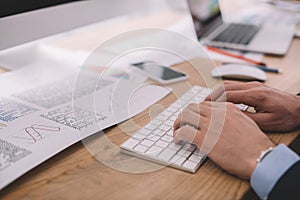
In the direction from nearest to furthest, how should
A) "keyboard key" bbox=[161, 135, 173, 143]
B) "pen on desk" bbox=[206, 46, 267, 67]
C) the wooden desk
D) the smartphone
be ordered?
the wooden desk → "keyboard key" bbox=[161, 135, 173, 143] → the smartphone → "pen on desk" bbox=[206, 46, 267, 67]

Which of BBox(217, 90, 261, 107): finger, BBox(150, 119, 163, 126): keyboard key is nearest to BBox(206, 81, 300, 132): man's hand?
BBox(217, 90, 261, 107): finger

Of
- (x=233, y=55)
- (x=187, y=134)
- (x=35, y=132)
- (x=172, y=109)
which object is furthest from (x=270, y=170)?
(x=233, y=55)

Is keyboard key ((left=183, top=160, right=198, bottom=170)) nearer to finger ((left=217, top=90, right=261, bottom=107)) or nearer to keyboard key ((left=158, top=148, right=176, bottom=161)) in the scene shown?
keyboard key ((left=158, top=148, right=176, bottom=161))

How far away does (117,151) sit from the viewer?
61 centimetres

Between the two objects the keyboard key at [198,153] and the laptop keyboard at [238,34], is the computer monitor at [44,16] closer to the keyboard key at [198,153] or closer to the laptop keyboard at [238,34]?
the laptop keyboard at [238,34]

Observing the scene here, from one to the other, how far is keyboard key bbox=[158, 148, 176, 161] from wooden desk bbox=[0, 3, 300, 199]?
0.7 inches

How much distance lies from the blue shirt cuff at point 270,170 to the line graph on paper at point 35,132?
0.32 meters

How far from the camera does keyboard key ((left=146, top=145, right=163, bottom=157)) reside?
0.59 m

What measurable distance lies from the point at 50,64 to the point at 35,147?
15.1 inches

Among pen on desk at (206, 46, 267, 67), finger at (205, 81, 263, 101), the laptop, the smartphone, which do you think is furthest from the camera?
the laptop

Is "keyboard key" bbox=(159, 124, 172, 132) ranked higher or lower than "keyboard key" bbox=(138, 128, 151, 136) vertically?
lower

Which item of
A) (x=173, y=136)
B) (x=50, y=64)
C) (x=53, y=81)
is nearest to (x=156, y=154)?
(x=173, y=136)

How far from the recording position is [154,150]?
59cm

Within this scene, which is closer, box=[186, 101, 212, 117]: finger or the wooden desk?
the wooden desk
